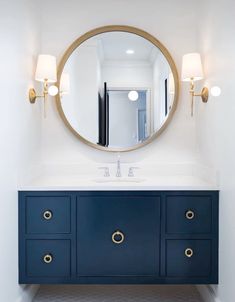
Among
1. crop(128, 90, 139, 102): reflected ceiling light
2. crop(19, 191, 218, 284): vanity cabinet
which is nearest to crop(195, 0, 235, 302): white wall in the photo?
crop(19, 191, 218, 284): vanity cabinet

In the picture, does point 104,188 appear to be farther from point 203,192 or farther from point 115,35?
point 115,35

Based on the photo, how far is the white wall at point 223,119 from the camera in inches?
83.9

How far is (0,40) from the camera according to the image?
6.82ft

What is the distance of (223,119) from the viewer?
7.48 ft

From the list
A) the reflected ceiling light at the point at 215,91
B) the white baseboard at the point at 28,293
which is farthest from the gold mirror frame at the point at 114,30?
the white baseboard at the point at 28,293

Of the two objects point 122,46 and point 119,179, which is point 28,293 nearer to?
point 119,179

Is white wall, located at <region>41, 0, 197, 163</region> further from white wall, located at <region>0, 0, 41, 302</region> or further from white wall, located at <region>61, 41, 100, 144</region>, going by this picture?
white wall, located at <region>0, 0, 41, 302</region>

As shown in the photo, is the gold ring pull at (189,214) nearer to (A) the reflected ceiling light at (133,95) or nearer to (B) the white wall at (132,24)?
(B) the white wall at (132,24)

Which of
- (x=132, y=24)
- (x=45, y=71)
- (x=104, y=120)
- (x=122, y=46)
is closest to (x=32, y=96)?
(x=45, y=71)

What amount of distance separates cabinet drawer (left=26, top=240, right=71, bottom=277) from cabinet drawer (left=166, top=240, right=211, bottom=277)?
65 cm

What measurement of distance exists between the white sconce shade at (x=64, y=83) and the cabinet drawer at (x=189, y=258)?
1389 millimetres

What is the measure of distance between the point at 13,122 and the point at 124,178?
0.95m

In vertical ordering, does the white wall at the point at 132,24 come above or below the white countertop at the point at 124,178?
above

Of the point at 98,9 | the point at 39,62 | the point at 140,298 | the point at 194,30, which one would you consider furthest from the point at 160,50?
the point at 140,298
